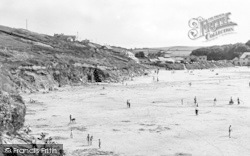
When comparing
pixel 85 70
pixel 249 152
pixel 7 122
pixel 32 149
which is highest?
pixel 85 70

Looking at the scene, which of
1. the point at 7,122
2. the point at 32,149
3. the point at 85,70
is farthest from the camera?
the point at 85,70

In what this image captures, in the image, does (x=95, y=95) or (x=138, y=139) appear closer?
(x=138, y=139)

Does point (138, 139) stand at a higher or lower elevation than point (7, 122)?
lower

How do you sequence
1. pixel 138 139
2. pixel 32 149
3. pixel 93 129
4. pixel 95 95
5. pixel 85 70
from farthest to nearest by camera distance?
pixel 85 70 → pixel 95 95 → pixel 93 129 → pixel 138 139 → pixel 32 149

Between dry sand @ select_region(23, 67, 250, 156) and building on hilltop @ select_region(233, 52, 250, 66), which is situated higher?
building on hilltop @ select_region(233, 52, 250, 66)

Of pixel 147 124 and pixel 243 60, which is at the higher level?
pixel 243 60

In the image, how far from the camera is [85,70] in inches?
2955

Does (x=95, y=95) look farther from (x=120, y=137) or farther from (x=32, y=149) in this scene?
(x=32, y=149)

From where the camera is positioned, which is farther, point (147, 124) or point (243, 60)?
point (243, 60)

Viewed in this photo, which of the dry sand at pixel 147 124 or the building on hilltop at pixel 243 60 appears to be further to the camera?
the building on hilltop at pixel 243 60

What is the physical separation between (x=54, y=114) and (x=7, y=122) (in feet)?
57.6

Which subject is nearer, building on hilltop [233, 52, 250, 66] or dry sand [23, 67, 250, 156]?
dry sand [23, 67, 250, 156]

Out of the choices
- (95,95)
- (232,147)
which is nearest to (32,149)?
(232,147)

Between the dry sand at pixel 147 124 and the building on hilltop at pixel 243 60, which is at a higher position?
the building on hilltop at pixel 243 60
